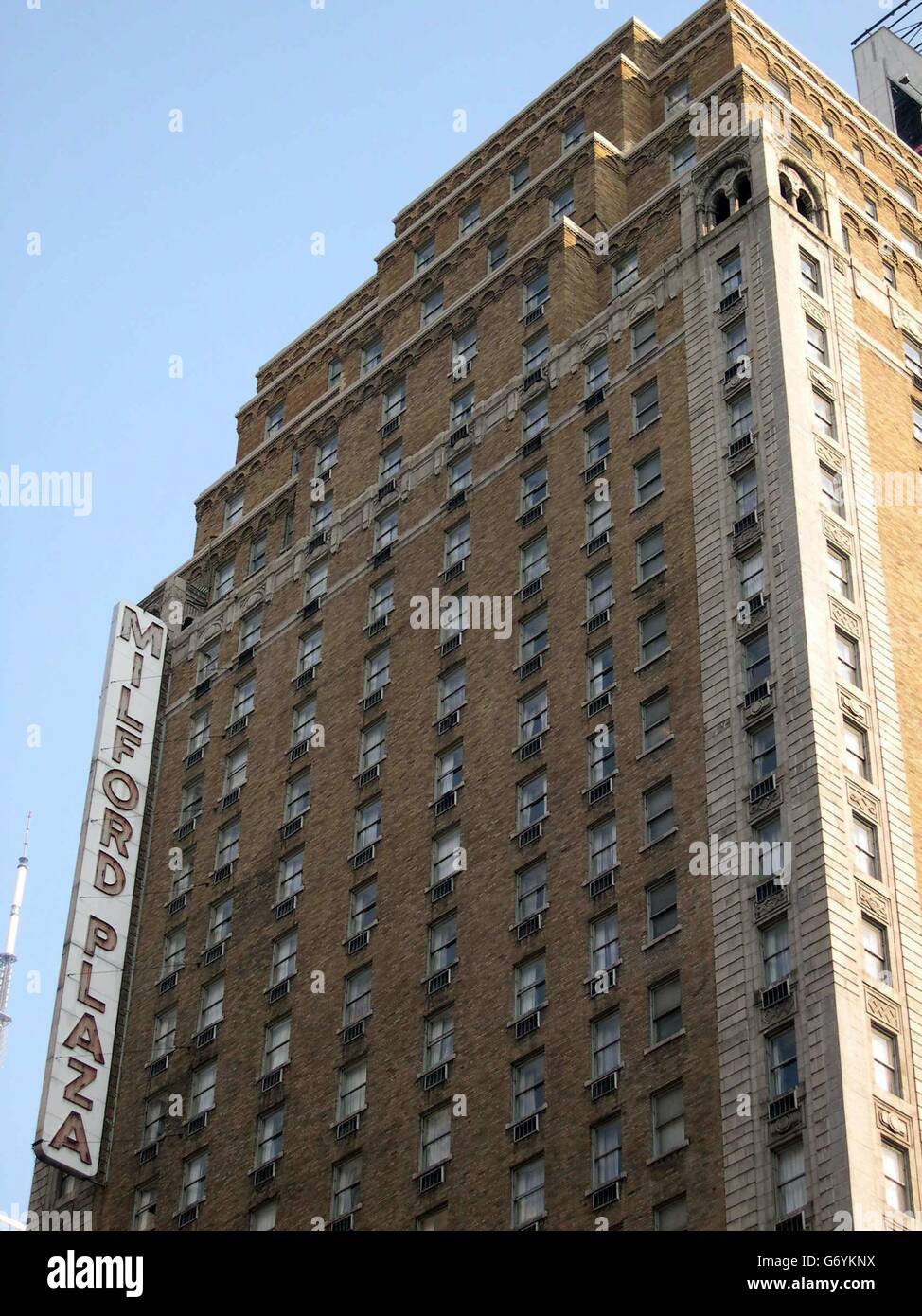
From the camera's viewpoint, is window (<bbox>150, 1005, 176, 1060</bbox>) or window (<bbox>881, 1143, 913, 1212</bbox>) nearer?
window (<bbox>881, 1143, 913, 1212</bbox>)

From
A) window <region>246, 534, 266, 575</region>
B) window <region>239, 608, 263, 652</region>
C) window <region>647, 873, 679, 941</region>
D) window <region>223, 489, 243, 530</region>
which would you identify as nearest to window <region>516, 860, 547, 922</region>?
window <region>647, 873, 679, 941</region>

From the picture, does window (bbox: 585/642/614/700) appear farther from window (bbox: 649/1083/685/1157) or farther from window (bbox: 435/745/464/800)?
window (bbox: 649/1083/685/1157)

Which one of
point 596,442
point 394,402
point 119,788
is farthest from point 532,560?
point 119,788

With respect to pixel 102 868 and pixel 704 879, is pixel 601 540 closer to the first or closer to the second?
pixel 704 879

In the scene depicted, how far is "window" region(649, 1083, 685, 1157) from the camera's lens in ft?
196

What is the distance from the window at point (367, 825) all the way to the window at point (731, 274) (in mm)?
19810

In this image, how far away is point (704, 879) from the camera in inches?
2490

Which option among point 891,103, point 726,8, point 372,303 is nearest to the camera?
point 726,8

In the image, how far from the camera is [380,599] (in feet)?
277

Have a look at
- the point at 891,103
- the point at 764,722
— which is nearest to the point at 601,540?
the point at 764,722

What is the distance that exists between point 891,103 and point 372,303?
35.6 metres

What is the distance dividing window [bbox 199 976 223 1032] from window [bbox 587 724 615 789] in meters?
17.3

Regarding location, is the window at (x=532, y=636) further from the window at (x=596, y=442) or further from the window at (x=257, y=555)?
the window at (x=257, y=555)

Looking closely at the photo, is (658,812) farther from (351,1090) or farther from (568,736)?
(351,1090)
